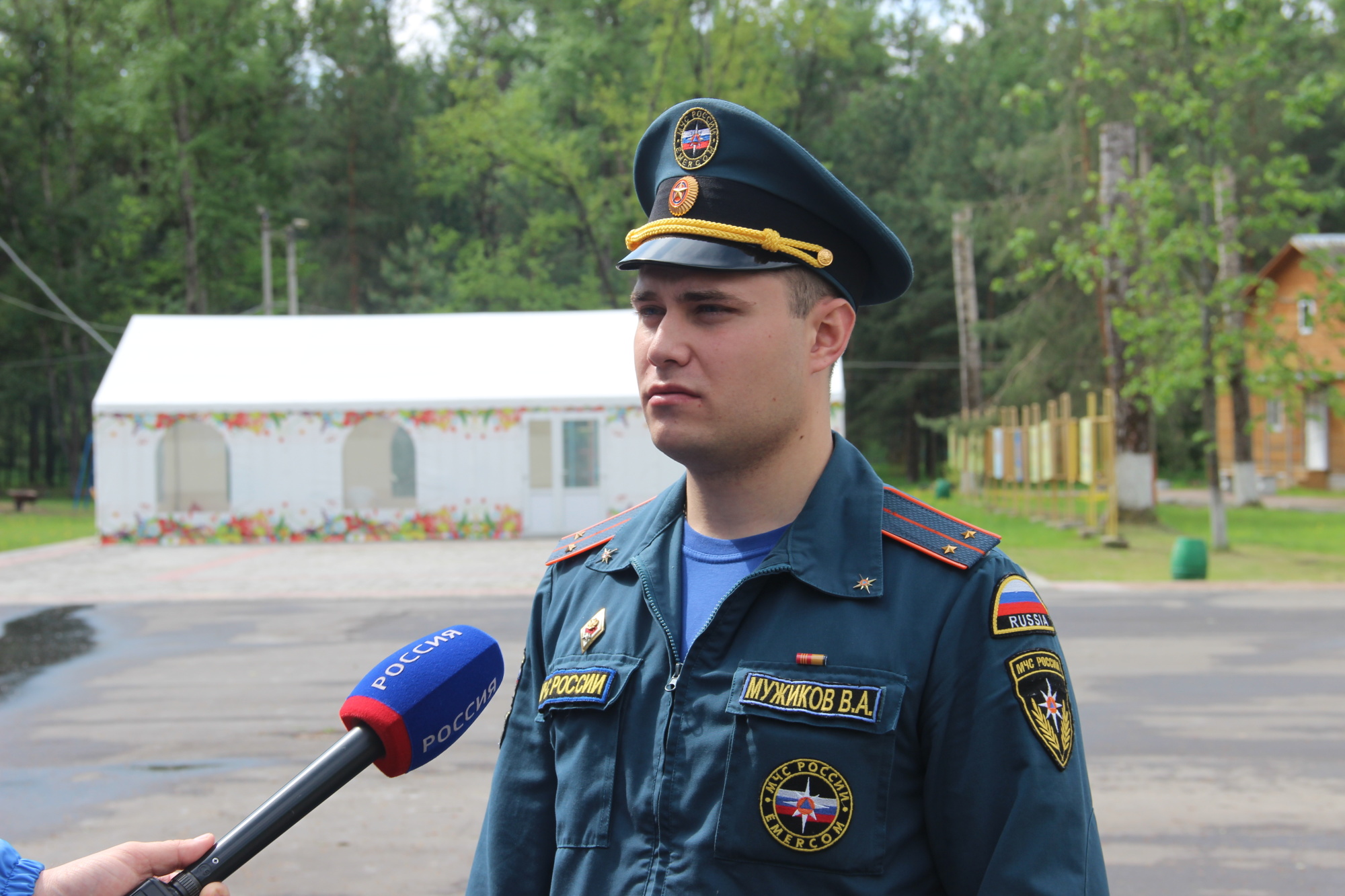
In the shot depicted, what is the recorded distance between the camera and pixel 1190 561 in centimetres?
1508

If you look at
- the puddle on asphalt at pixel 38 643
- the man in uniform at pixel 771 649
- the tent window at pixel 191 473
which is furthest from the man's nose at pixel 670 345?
the tent window at pixel 191 473

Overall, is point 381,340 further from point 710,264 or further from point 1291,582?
point 710,264

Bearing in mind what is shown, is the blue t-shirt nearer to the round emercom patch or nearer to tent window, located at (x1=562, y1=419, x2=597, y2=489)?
the round emercom patch

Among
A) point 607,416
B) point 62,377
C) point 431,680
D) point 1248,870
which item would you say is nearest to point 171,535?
point 607,416

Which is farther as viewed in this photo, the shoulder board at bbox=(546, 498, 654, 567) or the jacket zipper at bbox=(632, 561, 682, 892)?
the shoulder board at bbox=(546, 498, 654, 567)

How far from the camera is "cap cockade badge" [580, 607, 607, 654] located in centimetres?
204

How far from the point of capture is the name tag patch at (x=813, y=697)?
173 cm

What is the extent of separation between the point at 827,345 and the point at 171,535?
23085 millimetres

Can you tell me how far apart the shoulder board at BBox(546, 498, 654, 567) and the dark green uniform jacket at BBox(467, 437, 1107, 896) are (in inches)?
7.5

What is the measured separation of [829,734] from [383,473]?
21892mm

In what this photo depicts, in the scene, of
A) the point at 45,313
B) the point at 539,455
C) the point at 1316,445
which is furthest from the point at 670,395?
the point at 45,313

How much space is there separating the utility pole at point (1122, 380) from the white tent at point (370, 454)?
547 centimetres

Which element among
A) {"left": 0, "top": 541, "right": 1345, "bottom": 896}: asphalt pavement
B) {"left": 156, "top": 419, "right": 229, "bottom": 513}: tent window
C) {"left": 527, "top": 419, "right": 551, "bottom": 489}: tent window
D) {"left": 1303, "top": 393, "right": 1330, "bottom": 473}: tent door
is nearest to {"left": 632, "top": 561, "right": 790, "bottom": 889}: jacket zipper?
{"left": 0, "top": 541, "right": 1345, "bottom": 896}: asphalt pavement

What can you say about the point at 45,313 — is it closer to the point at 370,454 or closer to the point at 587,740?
the point at 370,454
